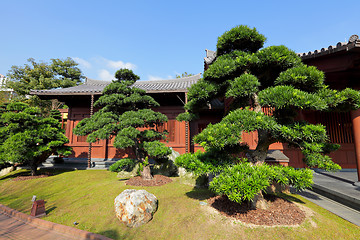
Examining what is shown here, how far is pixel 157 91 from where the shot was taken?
8.89m

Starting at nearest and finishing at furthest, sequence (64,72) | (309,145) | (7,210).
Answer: (309,145)
(7,210)
(64,72)

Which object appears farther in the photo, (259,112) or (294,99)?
(259,112)

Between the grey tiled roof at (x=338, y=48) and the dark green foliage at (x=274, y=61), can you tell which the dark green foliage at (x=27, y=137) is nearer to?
the dark green foliage at (x=274, y=61)

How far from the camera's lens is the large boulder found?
3.32 m

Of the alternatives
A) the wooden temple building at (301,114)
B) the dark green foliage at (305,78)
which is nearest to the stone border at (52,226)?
the wooden temple building at (301,114)

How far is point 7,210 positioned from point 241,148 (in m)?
6.75

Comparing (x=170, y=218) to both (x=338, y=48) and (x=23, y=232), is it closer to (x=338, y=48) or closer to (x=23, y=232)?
(x=23, y=232)

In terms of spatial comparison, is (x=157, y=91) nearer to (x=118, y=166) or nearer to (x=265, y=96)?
(x=118, y=166)

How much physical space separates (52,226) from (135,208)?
2.03 meters

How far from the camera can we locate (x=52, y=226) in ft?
11.8

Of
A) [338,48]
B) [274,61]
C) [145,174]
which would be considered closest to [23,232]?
[145,174]

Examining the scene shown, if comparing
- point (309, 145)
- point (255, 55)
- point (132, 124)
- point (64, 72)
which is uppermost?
point (64, 72)

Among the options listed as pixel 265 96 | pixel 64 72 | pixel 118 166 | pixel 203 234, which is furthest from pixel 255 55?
pixel 64 72

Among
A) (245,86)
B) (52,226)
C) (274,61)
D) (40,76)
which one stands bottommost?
(52,226)
